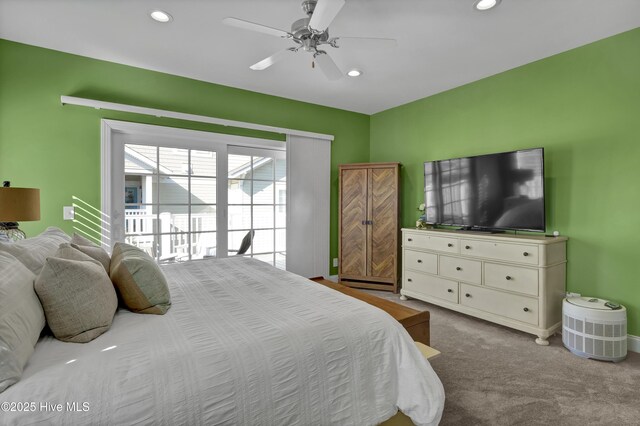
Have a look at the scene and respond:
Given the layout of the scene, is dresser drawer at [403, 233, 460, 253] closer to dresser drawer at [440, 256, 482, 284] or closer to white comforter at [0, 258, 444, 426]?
dresser drawer at [440, 256, 482, 284]

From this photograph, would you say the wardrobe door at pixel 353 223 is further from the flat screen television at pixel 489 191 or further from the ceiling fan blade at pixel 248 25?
the ceiling fan blade at pixel 248 25

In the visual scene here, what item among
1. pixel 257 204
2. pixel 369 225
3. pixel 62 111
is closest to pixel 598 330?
pixel 369 225

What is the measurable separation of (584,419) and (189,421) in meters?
2.09

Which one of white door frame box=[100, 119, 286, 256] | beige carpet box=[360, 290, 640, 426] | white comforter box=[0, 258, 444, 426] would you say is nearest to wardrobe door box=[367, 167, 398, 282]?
beige carpet box=[360, 290, 640, 426]

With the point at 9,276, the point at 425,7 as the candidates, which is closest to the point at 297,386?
the point at 9,276

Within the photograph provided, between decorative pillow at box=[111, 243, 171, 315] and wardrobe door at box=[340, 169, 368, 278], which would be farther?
wardrobe door at box=[340, 169, 368, 278]

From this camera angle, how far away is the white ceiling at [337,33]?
220 centimetres

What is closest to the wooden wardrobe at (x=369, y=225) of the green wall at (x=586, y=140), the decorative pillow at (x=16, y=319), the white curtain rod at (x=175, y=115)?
the white curtain rod at (x=175, y=115)

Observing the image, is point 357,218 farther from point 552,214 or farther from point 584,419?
point 584,419

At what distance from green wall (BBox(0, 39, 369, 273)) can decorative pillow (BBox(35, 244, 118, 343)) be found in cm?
220

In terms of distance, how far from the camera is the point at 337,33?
2529 millimetres

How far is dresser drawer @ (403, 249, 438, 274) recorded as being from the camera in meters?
3.50

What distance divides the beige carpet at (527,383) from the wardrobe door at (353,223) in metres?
1.66

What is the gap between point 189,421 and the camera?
0.91 metres
